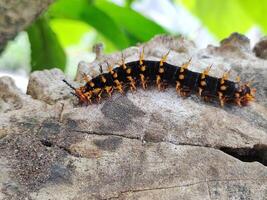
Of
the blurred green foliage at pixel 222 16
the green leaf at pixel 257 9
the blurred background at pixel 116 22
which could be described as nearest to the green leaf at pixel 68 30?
the blurred background at pixel 116 22

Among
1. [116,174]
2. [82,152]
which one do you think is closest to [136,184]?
[116,174]

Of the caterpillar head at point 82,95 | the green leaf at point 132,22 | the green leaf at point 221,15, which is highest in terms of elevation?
the green leaf at point 221,15

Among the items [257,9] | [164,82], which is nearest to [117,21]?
[257,9]

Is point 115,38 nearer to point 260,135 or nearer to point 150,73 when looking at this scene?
point 150,73

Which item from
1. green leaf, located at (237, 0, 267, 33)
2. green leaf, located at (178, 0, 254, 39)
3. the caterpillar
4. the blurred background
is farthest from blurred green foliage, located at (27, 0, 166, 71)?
the caterpillar

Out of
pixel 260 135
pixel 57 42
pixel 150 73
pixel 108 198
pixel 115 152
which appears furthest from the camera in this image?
pixel 57 42

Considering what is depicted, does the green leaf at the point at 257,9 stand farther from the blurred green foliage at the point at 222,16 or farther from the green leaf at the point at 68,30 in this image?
the green leaf at the point at 68,30

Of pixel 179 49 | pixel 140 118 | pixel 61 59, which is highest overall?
pixel 179 49
